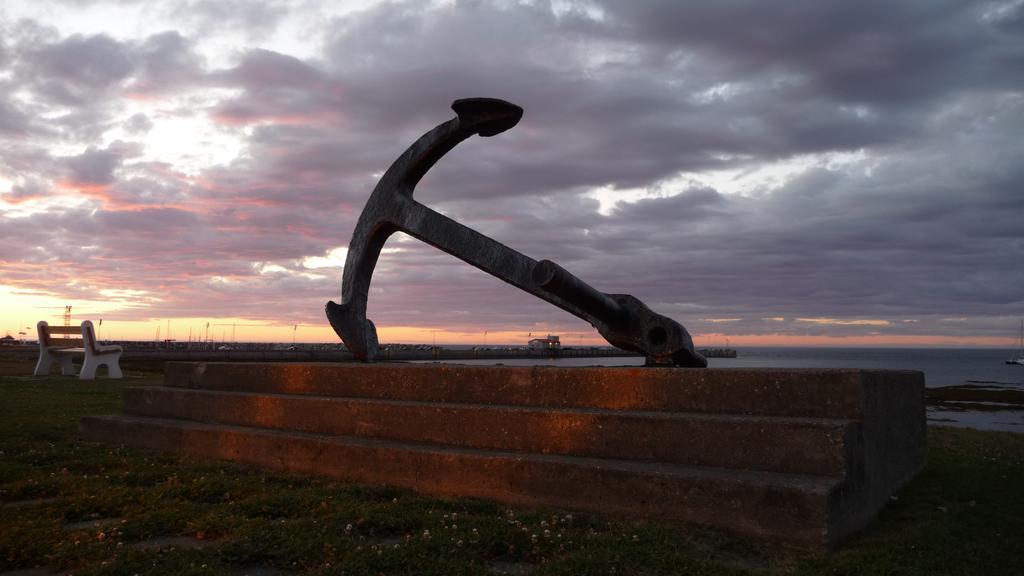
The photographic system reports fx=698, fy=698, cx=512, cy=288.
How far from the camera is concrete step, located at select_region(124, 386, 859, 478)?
13.7ft

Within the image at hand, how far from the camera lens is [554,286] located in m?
5.44

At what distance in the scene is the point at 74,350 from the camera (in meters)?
19.1

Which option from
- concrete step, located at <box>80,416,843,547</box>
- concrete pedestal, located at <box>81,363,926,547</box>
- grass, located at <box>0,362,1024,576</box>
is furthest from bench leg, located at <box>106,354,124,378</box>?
grass, located at <box>0,362,1024,576</box>

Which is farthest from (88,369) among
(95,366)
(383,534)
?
(383,534)

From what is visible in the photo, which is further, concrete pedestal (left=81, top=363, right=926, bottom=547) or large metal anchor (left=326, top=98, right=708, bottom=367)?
large metal anchor (left=326, top=98, right=708, bottom=367)

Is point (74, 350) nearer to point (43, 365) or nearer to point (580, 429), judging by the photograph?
point (43, 365)

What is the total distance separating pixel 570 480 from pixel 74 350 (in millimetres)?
19133

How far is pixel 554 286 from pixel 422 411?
1486mm

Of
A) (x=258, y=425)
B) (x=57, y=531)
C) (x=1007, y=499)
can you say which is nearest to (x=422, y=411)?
(x=258, y=425)

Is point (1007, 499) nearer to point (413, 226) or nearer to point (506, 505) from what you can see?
point (506, 505)

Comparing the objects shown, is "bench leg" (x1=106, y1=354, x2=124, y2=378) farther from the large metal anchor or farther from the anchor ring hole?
the anchor ring hole

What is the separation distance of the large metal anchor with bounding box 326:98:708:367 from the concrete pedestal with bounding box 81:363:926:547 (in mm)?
655

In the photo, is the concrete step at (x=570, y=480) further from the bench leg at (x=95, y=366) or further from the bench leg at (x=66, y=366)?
the bench leg at (x=66, y=366)

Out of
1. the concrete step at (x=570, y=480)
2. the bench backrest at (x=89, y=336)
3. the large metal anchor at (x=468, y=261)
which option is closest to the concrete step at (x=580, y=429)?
the concrete step at (x=570, y=480)
